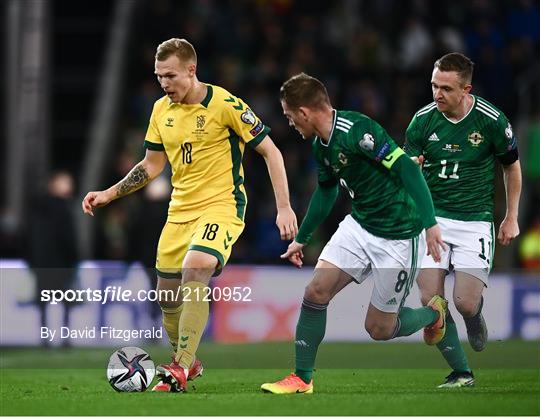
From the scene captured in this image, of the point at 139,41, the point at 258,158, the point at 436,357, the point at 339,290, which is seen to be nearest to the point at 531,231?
the point at 258,158

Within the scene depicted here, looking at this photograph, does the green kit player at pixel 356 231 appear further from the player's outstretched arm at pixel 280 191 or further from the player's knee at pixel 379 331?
the player's outstretched arm at pixel 280 191

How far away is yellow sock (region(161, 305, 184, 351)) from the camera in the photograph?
891 cm

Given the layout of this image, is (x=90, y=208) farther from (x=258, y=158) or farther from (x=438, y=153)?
(x=258, y=158)

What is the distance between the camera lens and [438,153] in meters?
8.98

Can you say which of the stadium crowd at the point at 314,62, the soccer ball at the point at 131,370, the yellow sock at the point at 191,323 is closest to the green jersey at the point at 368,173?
the yellow sock at the point at 191,323

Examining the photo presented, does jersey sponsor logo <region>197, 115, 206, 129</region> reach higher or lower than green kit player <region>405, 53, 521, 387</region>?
higher

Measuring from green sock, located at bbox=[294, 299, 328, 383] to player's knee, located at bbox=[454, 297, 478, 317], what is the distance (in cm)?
98

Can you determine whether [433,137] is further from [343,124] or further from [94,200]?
[94,200]

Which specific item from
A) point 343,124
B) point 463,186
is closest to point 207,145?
point 343,124

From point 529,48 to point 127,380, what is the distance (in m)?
10.0

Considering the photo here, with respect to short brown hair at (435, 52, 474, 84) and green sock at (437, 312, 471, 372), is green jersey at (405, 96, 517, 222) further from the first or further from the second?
green sock at (437, 312, 471, 372)

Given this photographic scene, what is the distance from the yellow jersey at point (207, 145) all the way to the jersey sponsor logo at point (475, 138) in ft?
4.26

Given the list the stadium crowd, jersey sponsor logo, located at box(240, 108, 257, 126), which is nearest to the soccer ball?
jersey sponsor logo, located at box(240, 108, 257, 126)

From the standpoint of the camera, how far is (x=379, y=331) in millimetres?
8469
